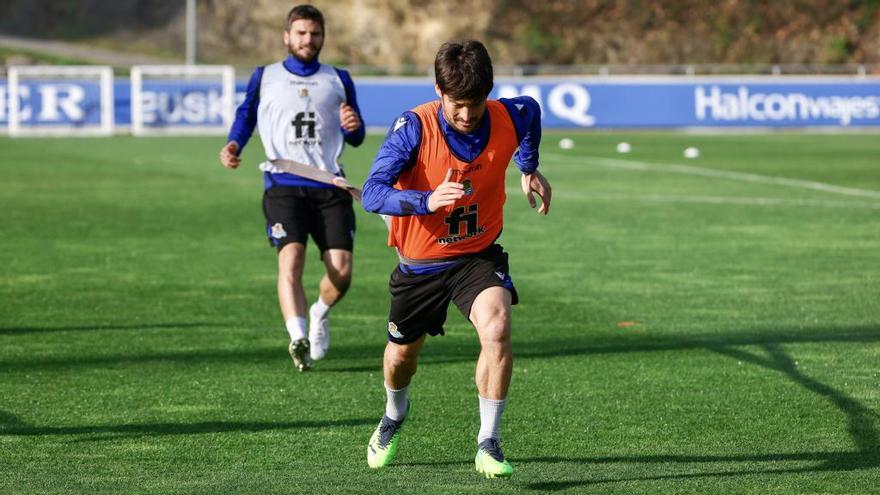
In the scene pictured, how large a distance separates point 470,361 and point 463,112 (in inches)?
143

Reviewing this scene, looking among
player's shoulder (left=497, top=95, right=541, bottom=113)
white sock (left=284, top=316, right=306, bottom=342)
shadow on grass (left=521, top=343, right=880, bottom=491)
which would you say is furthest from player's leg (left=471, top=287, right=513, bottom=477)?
white sock (left=284, top=316, right=306, bottom=342)

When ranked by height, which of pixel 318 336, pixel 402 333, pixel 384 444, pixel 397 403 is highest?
pixel 402 333

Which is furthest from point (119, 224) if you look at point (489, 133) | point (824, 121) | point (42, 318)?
point (824, 121)

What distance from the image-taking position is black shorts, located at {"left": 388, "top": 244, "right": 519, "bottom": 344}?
658 centimetres

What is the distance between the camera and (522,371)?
9250 mm

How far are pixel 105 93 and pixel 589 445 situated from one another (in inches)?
1327

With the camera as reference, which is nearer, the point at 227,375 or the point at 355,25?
the point at 227,375

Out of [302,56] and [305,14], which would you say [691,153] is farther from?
[305,14]

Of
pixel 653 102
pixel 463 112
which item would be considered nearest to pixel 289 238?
pixel 463 112

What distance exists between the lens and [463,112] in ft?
20.4

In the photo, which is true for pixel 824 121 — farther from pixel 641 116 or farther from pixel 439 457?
pixel 439 457

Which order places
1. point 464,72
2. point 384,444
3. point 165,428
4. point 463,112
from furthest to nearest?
point 165,428
point 384,444
point 463,112
point 464,72

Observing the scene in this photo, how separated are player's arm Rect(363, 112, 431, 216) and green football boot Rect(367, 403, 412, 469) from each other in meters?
1.14

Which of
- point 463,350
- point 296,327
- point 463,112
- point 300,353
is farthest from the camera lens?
point 463,350
